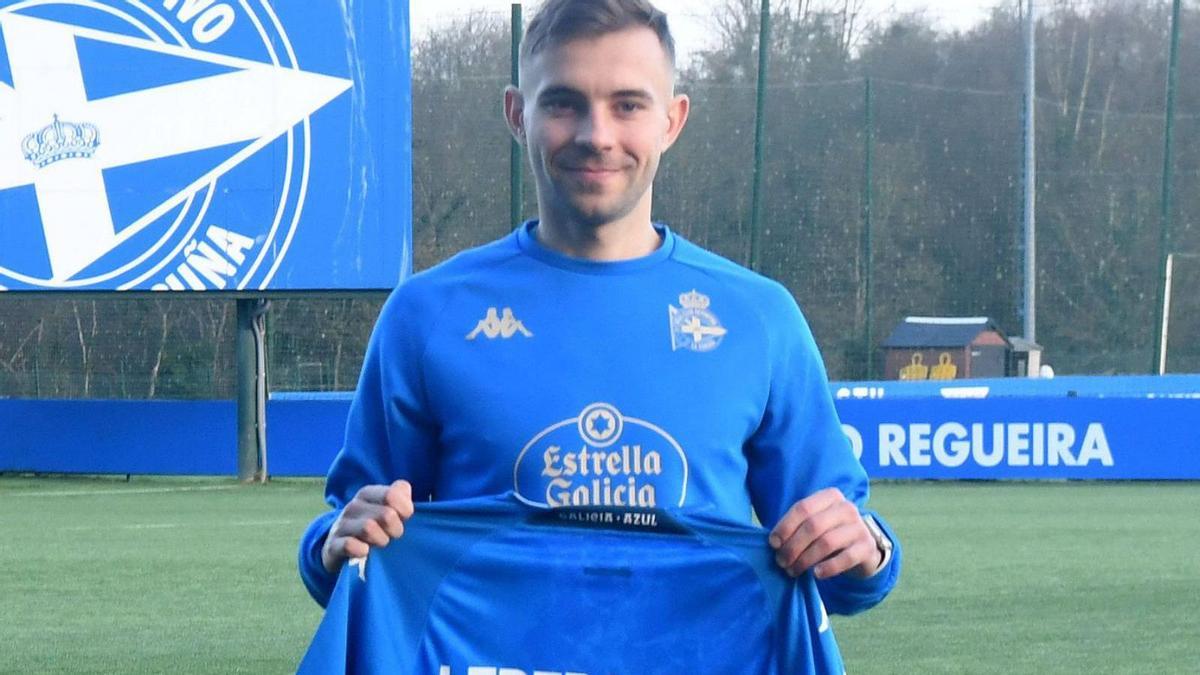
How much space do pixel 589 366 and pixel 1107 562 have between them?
9058 mm

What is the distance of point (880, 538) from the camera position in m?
2.29

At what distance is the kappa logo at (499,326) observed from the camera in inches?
92.0

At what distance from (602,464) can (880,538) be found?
0.33 metres

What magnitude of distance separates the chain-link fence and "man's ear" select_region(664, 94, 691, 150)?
1875 cm

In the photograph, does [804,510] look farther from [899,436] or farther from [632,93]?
[899,436]

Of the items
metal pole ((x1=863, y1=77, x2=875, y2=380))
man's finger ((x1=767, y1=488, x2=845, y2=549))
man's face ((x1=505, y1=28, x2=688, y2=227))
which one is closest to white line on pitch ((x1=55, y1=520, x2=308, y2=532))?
metal pole ((x1=863, y1=77, x2=875, y2=380))

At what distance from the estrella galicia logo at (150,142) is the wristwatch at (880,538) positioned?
51.1 feet

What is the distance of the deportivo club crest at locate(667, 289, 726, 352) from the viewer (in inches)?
91.7

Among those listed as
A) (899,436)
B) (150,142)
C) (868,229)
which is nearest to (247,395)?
(150,142)

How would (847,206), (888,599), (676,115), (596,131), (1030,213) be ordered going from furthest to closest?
(1030,213) → (847,206) → (888,599) → (676,115) → (596,131)

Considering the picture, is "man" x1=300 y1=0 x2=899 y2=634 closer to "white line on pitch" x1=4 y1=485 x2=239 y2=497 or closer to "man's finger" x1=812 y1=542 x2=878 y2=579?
"man's finger" x1=812 y1=542 x2=878 y2=579

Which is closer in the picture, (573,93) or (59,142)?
(573,93)

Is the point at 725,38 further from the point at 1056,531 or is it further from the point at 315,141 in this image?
the point at 1056,531

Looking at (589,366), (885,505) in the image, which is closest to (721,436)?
(589,366)
